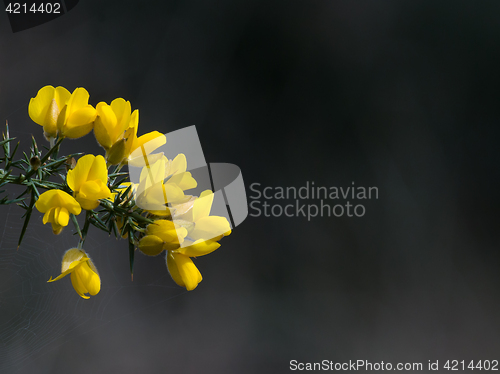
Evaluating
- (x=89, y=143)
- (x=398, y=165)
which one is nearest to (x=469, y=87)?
(x=398, y=165)

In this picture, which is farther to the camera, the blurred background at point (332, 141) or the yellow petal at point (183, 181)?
the blurred background at point (332, 141)

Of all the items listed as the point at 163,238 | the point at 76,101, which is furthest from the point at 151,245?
the point at 76,101

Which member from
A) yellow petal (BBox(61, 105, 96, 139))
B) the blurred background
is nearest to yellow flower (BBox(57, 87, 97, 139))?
yellow petal (BBox(61, 105, 96, 139))

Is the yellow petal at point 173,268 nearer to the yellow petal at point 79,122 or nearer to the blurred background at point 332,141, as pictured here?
the yellow petal at point 79,122

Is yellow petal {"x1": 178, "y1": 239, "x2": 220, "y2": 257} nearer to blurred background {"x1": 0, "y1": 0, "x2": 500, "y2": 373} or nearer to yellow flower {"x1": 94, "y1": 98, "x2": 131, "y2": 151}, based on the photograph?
yellow flower {"x1": 94, "y1": 98, "x2": 131, "y2": 151}

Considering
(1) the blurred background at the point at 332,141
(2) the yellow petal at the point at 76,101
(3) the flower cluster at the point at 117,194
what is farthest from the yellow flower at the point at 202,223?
(1) the blurred background at the point at 332,141

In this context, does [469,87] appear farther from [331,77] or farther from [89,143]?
[89,143]
